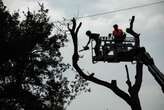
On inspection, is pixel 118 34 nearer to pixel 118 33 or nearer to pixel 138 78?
pixel 118 33

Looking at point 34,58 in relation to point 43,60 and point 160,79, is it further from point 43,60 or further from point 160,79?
point 160,79

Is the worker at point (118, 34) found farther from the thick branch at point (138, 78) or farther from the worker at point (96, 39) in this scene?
the thick branch at point (138, 78)

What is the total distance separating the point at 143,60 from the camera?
15375 mm

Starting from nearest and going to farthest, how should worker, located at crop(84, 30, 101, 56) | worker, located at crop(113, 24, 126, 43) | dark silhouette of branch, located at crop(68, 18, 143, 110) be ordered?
dark silhouette of branch, located at crop(68, 18, 143, 110)
worker, located at crop(84, 30, 101, 56)
worker, located at crop(113, 24, 126, 43)

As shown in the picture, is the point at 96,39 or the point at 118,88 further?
the point at 96,39

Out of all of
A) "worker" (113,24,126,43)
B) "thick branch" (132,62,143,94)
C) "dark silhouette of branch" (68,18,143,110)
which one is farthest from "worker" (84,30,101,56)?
"thick branch" (132,62,143,94)

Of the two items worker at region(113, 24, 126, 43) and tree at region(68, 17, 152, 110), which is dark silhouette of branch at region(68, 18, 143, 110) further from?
worker at region(113, 24, 126, 43)

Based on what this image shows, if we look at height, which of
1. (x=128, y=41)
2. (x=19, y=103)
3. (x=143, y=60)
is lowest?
(x=19, y=103)

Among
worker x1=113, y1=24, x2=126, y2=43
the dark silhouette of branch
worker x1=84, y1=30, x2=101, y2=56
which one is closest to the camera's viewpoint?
the dark silhouette of branch

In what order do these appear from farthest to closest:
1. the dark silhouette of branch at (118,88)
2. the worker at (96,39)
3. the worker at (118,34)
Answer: the worker at (118,34) → the worker at (96,39) → the dark silhouette of branch at (118,88)

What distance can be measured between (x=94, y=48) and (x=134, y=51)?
3344mm

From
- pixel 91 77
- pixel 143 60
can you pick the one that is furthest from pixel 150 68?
pixel 91 77

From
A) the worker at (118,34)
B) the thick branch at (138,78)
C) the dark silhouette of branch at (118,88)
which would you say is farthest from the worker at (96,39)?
the thick branch at (138,78)

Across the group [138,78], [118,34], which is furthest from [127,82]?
[118,34]
